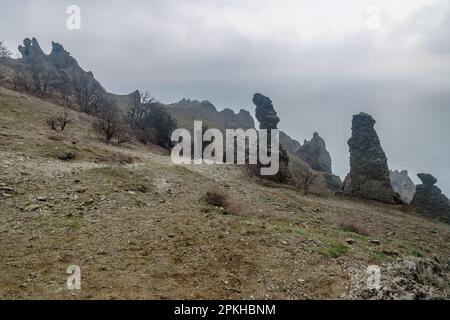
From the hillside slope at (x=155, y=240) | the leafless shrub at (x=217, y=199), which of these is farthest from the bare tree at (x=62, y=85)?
the leafless shrub at (x=217, y=199)

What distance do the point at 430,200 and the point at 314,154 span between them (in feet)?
216

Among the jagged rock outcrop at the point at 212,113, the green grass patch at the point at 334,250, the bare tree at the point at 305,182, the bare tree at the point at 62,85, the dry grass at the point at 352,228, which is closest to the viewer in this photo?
the green grass patch at the point at 334,250

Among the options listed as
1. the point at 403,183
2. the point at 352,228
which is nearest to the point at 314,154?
the point at 403,183

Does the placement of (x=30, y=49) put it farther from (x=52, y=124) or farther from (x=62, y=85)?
(x=52, y=124)

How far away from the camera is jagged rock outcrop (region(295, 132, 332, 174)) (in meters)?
98.8

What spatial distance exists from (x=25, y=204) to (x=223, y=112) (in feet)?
465

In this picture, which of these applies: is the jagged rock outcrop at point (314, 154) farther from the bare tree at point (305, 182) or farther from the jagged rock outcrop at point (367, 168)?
the jagged rock outcrop at point (367, 168)

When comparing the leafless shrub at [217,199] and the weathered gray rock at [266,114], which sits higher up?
the weathered gray rock at [266,114]

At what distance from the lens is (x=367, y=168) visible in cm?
3719

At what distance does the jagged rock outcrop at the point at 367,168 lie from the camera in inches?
1414

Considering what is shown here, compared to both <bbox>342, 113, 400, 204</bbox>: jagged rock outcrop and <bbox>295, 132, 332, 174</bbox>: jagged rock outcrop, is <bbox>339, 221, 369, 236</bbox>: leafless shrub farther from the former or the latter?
<bbox>295, 132, 332, 174</bbox>: jagged rock outcrop

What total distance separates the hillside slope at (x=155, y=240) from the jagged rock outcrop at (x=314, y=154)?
248 feet

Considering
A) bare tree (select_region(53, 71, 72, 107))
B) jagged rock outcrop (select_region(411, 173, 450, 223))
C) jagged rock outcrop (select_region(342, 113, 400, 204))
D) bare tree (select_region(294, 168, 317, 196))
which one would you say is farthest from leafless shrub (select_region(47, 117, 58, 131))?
bare tree (select_region(53, 71, 72, 107))
